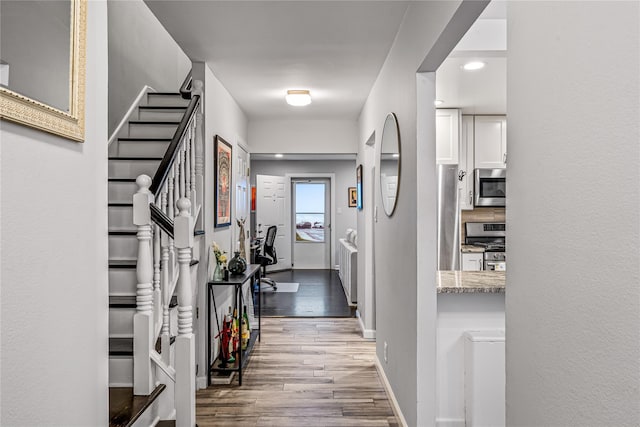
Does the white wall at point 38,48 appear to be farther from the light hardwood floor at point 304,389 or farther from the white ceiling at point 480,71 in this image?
the light hardwood floor at point 304,389

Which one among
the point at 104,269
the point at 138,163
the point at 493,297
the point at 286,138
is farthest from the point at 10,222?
the point at 286,138

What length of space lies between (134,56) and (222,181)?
148 centimetres

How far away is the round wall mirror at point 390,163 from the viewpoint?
288 centimetres

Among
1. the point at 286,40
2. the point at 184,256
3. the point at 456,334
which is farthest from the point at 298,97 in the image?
the point at 456,334

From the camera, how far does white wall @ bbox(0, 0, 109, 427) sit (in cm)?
96

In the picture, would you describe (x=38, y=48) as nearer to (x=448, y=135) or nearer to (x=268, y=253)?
(x=448, y=135)

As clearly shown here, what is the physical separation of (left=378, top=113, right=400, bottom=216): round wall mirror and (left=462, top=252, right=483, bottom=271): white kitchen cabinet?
191 centimetres

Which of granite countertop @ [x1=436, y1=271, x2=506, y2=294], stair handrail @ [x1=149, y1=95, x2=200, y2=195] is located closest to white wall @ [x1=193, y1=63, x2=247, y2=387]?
stair handrail @ [x1=149, y1=95, x2=200, y2=195]

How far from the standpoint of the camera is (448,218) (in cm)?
473

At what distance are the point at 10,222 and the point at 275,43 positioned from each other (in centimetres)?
244

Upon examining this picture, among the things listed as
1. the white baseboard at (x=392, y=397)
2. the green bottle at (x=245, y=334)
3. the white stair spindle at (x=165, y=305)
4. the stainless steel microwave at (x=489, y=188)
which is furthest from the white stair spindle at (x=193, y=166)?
the stainless steel microwave at (x=489, y=188)

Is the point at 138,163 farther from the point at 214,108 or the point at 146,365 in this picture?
the point at 146,365

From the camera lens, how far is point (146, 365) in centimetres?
205

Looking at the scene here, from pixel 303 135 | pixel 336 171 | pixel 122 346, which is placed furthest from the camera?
pixel 336 171
